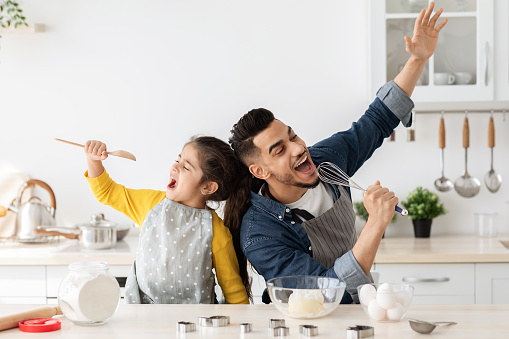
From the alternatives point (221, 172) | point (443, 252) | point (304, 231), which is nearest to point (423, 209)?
point (443, 252)

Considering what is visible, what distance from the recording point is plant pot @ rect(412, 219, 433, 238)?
133 inches

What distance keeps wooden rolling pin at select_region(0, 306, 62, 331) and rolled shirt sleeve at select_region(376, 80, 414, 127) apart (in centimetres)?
124

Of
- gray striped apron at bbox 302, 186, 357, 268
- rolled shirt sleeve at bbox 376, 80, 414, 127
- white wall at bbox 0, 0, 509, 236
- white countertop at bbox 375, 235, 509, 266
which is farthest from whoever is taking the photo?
white wall at bbox 0, 0, 509, 236

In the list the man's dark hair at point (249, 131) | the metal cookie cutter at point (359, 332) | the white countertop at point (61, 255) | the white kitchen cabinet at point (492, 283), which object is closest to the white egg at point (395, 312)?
the metal cookie cutter at point (359, 332)

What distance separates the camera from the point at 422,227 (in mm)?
3383

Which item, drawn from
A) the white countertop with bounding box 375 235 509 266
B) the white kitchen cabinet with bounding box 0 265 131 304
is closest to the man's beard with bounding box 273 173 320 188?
the white countertop with bounding box 375 235 509 266

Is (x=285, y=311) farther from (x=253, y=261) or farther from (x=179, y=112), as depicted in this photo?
(x=179, y=112)

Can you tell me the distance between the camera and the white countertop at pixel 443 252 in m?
2.94

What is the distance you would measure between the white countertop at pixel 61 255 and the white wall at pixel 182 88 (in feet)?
1.35

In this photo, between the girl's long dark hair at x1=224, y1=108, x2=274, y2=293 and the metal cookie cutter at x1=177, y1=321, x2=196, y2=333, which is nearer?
the metal cookie cutter at x1=177, y1=321, x2=196, y2=333

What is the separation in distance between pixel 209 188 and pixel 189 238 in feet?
0.58

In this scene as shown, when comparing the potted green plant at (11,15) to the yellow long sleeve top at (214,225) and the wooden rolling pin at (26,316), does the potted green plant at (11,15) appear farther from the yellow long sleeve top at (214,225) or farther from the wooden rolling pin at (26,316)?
the wooden rolling pin at (26,316)

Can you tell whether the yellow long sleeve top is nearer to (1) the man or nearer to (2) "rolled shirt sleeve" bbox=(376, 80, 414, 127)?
(1) the man

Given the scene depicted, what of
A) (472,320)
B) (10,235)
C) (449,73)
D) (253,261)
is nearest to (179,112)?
(10,235)
